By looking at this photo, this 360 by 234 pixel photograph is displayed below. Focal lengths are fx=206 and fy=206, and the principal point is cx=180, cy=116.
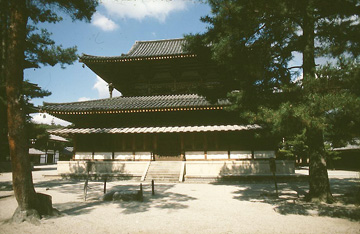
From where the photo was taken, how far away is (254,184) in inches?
437

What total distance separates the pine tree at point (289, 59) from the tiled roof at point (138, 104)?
3.84 meters

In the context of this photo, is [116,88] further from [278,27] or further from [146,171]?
[278,27]

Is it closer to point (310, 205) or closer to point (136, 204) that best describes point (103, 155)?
point (136, 204)

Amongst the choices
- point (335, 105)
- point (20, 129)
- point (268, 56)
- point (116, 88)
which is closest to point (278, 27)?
point (268, 56)

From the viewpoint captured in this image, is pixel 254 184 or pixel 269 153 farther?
pixel 269 153

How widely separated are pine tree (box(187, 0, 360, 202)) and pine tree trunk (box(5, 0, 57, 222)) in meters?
5.29

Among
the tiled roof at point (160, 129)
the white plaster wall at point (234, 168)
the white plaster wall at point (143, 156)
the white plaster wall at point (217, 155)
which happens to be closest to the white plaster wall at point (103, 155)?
the tiled roof at point (160, 129)

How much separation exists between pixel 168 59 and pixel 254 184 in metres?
8.87

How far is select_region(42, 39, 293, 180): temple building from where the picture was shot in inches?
480

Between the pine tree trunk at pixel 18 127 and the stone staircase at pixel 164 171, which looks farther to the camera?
the stone staircase at pixel 164 171

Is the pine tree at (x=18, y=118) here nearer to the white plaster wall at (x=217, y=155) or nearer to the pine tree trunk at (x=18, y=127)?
the pine tree trunk at (x=18, y=127)

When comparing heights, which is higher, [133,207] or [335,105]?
[335,105]

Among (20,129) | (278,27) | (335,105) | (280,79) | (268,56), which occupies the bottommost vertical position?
(20,129)

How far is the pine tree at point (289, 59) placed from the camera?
536 centimetres
